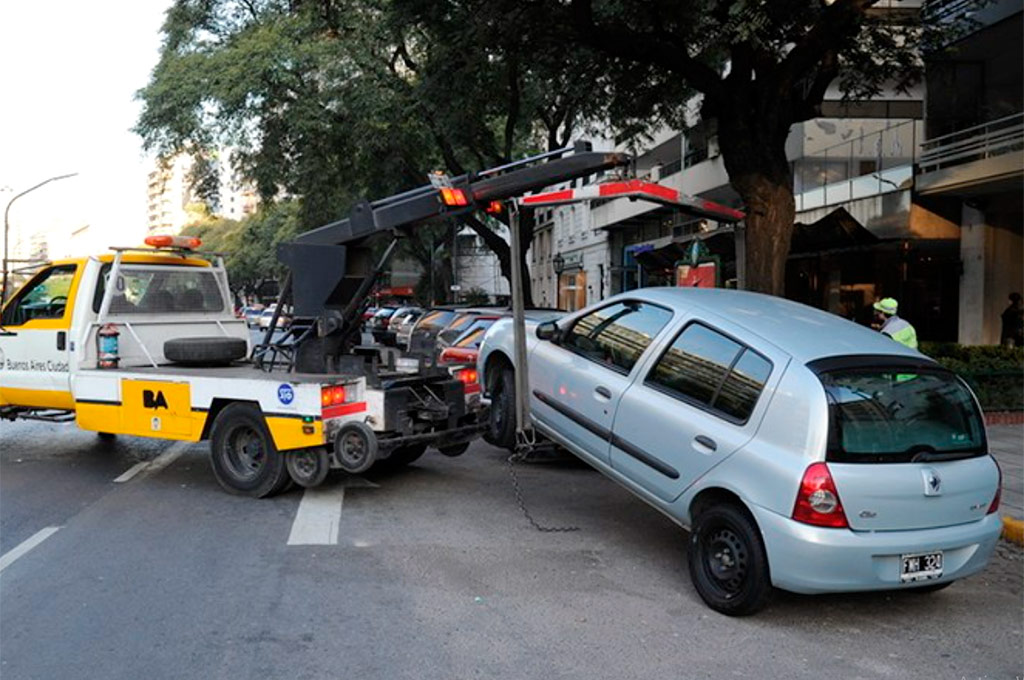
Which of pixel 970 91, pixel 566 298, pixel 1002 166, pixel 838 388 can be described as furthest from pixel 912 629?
pixel 566 298

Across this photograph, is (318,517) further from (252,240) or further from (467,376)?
(252,240)

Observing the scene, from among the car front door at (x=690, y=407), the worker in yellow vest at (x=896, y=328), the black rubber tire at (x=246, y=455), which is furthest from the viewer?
the worker in yellow vest at (x=896, y=328)

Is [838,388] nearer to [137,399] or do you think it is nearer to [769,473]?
[769,473]

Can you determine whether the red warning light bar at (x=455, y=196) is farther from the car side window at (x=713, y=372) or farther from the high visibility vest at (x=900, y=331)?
the high visibility vest at (x=900, y=331)

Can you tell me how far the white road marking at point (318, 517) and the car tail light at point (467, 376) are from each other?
1.49 meters

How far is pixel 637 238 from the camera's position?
3438cm

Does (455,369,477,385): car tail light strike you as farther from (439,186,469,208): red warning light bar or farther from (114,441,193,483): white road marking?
(114,441,193,483): white road marking

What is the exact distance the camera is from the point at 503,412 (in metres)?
7.42

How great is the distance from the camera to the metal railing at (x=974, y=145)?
14625mm

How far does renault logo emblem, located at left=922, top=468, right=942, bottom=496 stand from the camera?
15.0ft

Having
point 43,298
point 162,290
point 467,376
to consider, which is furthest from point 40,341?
point 467,376

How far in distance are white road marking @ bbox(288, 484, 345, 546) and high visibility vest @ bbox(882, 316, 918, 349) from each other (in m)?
5.49

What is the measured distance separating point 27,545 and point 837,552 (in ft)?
17.9

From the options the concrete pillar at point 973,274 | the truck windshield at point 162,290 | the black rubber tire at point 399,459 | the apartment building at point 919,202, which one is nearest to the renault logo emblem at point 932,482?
the black rubber tire at point 399,459
